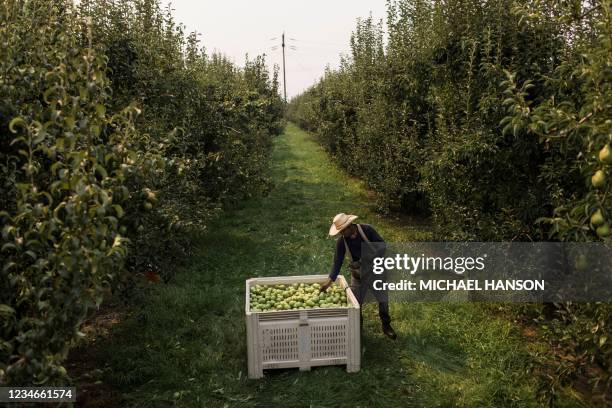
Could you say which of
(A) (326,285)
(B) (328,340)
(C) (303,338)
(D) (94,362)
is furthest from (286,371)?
(D) (94,362)

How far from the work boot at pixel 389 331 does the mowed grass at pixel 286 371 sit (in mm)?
107

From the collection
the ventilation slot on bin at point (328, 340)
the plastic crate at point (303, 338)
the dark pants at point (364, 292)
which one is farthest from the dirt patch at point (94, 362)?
the dark pants at point (364, 292)

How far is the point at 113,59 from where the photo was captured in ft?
24.8

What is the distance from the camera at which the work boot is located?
687cm

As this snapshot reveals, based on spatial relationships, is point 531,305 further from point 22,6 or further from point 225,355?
point 22,6

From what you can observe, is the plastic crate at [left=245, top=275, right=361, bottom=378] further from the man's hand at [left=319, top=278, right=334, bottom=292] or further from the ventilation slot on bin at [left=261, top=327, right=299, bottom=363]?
the man's hand at [left=319, top=278, right=334, bottom=292]

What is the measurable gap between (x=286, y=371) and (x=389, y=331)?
5.37ft

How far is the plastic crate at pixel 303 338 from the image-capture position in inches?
229

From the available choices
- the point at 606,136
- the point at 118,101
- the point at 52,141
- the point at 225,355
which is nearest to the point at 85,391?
the point at 225,355

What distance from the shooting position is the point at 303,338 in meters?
5.90

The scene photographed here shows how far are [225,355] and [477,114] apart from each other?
4954mm

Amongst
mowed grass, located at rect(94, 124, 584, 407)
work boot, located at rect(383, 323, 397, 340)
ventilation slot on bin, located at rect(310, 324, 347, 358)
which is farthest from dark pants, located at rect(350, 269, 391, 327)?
ventilation slot on bin, located at rect(310, 324, 347, 358)

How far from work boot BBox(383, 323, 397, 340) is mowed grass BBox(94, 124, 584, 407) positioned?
0.35 feet

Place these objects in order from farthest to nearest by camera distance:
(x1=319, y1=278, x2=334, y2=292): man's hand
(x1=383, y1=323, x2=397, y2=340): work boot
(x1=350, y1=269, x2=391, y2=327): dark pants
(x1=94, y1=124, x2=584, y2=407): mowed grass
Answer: (x1=383, y1=323, x2=397, y2=340): work boot, (x1=350, y1=269, x2=391, y2=327): dark pants, (x1=319, y1=278, x2=334, y2=292): man's hand, (x1=94, y1=124, x2=584, y2=407): mowed grass
